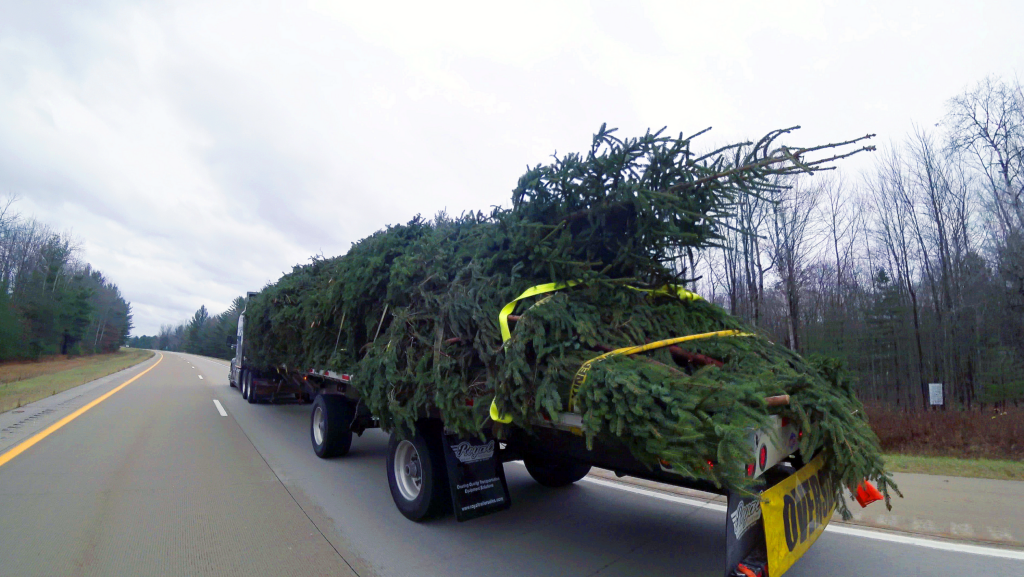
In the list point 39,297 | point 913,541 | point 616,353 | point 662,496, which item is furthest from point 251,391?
point 39,297

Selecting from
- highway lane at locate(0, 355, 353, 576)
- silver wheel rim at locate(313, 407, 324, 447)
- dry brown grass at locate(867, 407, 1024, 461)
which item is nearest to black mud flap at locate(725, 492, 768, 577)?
highway lane at locate(0, 355, 353, 576)

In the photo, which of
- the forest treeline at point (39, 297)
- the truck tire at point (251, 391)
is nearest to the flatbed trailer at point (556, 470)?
the truck tire at point (251, 391)

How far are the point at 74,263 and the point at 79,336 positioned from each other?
8340 millimetres

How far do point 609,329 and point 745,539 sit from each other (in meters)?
1.55

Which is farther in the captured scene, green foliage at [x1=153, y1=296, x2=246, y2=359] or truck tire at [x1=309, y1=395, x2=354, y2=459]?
green foliage at [x1=153, y1=296, x2=246, y2=359]

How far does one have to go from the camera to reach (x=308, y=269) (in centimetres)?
980

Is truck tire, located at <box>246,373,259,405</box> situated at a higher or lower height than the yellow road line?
higher

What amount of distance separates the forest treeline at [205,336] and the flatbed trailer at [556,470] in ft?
33.1

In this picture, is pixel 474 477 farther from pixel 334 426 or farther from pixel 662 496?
pixel 334 426

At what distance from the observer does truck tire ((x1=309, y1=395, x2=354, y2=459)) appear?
25.3ft

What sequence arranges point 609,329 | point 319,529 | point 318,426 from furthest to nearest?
point 318,426
point 319,529
point 609,329

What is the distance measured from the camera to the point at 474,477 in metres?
4.76

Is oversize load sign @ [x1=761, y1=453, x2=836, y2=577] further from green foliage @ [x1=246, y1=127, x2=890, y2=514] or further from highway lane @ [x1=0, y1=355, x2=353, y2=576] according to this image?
highway lane @ [x1=0, y1=355, x2=353, y2=576]

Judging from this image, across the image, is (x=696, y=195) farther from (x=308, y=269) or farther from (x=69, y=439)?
(x=69, y=439)
